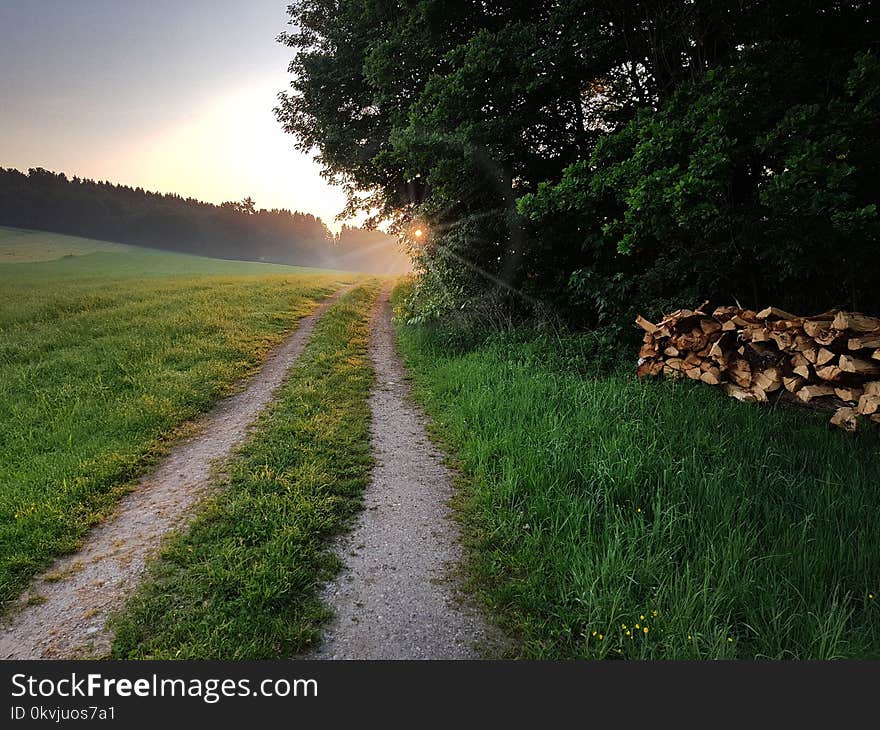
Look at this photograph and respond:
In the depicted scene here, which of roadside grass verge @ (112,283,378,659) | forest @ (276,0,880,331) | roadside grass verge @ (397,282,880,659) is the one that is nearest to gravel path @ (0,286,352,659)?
roadside grass verge @ (112,283,378,659)

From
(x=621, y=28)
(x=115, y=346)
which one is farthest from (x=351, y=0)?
(x=115, y=346)

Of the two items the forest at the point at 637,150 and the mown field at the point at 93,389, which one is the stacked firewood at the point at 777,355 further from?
the mown field at the point at 93,389

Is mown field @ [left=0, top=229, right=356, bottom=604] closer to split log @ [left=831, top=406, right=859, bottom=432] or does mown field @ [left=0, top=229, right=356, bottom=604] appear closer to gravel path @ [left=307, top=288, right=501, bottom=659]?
gravel path @ [left=307, top=288, right=501, bottom=659]

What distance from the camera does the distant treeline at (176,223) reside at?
6994 cm

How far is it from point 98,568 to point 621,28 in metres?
11.5

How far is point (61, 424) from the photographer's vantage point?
604 centimetres

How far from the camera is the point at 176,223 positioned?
8569cm

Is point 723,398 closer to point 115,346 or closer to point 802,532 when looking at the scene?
point 802,532

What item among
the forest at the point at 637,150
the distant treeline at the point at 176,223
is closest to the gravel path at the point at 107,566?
the forest at the point at 637,150

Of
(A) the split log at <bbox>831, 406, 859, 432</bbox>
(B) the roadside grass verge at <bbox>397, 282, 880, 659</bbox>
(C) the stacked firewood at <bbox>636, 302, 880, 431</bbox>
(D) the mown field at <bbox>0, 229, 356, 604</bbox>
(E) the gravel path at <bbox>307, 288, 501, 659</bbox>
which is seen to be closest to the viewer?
(B) the roadside grass verge at <bbox>397, 282, 880, 659</bbox>

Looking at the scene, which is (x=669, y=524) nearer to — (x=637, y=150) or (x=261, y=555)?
(x=261, y=555)

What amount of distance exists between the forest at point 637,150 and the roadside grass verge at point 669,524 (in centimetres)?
266

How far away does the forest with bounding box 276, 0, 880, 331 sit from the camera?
17.4 ft

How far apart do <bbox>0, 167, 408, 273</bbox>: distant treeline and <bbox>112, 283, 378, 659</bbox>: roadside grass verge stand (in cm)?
4985
